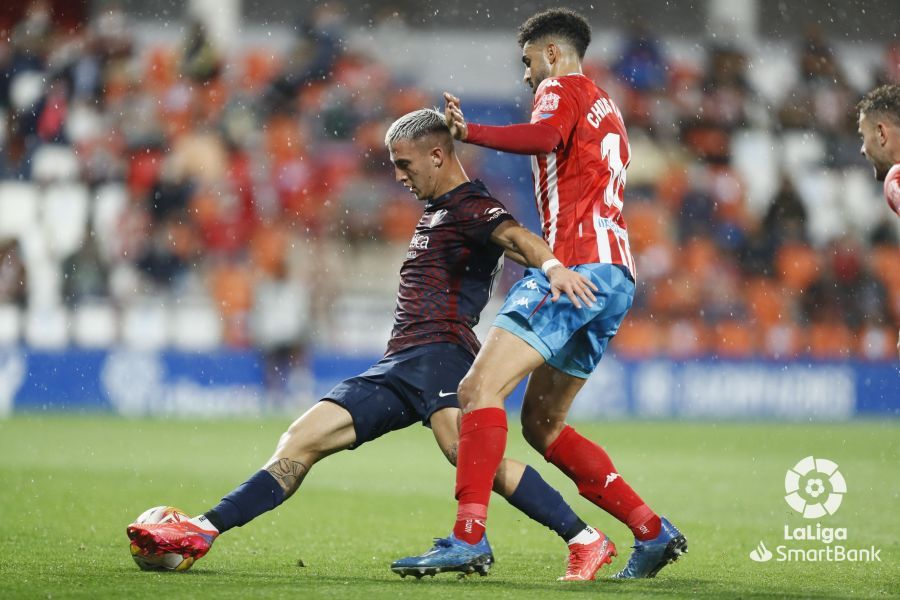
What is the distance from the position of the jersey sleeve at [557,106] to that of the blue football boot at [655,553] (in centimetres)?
171

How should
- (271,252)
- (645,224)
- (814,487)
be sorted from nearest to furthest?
(814,487), (271,252), (645,224)

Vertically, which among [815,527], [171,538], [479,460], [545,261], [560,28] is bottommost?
[171,538]

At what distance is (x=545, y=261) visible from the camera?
16.1 ft

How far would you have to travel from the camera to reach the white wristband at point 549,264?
4879 millimetres

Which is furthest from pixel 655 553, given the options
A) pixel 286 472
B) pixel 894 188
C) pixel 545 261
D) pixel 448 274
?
pixel 894 188

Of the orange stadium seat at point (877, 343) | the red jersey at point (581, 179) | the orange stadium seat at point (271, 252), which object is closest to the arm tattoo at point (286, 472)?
the red jersey at point (581, 179)

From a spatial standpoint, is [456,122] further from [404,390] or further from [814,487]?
[814,487]

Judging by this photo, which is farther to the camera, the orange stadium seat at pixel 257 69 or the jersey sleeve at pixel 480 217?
the orange stadium seat at pixel 257 69

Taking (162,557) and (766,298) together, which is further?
(766,298)

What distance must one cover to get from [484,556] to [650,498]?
4078 millimetres

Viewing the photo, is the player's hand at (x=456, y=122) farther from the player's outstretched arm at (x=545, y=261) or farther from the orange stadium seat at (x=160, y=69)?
the orange stadium seat at (x=160, y=69)

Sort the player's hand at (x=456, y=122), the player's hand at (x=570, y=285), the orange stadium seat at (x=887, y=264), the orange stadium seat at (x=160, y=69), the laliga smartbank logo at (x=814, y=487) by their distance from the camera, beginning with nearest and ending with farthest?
the player's hand at (x=456, y=122) → the player's hand at (x=570, y=285) → the laliga smartbank logo at (x=814, y=487) → the orange stadium seat at (x=160, y=69) → the orange stadium seat at (x=887, y=264)

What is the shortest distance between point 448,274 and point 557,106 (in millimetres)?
884

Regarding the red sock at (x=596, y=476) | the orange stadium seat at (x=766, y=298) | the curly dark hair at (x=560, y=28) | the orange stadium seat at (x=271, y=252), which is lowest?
the red sock at (x=596, y=476)
